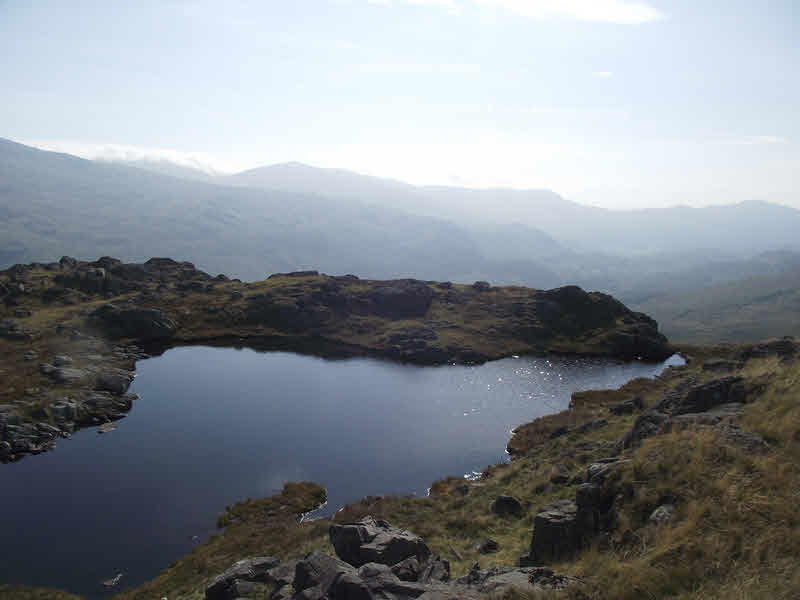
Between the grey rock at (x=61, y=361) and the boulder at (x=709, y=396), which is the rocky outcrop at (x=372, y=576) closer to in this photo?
the boulder at (x=709, y=396)

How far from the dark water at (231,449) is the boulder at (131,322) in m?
15.1

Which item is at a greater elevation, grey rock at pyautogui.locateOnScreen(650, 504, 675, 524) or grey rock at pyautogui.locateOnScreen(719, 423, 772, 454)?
grey rock at pyautogui.locateOnScreen(719, 423, 772, 454)

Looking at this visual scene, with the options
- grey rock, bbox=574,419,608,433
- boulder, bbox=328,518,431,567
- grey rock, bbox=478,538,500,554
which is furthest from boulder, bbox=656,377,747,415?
boulder, bbox=328,518,431,567

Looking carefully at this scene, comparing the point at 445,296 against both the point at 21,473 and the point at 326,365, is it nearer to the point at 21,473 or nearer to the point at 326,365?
the point at 326,365

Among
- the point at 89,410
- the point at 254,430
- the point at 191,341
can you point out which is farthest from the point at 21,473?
the point at 191,341

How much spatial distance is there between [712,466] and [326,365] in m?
78.7

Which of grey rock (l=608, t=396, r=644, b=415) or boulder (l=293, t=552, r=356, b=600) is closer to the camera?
boulder (l=293, t=552, r=356, b=600)

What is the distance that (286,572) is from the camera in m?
24.6

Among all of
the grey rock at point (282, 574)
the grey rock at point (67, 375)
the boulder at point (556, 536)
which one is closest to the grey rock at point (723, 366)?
the boulder at point (556, 536)

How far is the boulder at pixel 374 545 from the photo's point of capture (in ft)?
68.9

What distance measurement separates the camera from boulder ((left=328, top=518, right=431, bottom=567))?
68.9ft

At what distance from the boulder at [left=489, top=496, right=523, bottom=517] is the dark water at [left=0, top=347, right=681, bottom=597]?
51.6ft

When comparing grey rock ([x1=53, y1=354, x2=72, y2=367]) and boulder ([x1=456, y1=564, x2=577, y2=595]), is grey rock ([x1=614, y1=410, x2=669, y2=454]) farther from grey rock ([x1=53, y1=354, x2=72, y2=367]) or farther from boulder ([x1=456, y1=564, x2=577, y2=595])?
grey rock ([x1=53, y1=354, x2=72, y2=367])

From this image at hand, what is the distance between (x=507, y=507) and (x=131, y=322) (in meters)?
94.3
